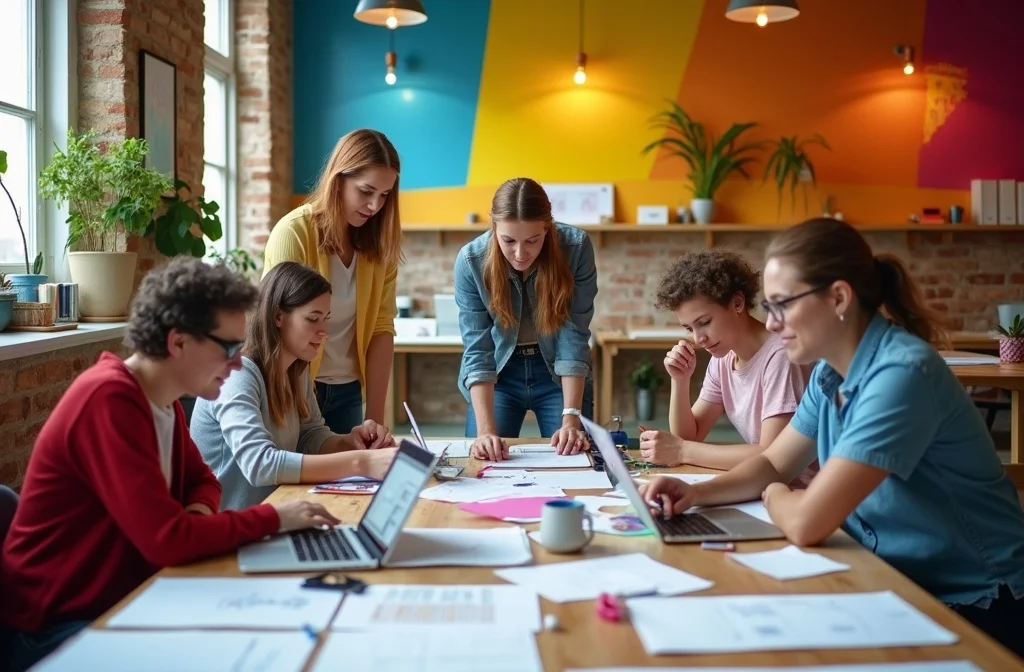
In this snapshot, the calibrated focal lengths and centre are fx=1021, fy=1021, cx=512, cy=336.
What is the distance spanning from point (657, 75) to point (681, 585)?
5.61 meters

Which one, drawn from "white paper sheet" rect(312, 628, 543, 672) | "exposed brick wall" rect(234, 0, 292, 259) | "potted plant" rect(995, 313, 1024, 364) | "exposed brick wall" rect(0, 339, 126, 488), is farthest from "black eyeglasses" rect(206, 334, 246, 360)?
"exposed brick wall" rect(234, 0, 292, 259)

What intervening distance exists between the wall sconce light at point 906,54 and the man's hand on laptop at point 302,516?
5.90 metres

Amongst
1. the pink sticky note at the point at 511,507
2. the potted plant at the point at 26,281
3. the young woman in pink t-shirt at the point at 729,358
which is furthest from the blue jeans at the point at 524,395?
the potted plant at the point at 26,281

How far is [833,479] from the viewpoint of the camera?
68.8 inches

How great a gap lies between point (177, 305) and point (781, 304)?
109 cm

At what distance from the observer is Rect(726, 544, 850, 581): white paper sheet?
164cm

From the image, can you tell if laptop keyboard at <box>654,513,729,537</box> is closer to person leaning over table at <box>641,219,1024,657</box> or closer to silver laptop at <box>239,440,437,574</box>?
person leaning over table at <box>641,219,1024,657</box>

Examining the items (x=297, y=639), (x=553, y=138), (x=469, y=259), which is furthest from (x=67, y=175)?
(x=553, y=138)

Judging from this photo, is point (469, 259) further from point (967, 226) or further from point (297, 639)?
point (967, 226)

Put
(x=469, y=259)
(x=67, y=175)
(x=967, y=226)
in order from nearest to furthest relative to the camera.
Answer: (x=469, y=259) → (x=67, y=175) → (x=967, y=226)

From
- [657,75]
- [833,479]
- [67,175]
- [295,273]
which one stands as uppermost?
[657,75]

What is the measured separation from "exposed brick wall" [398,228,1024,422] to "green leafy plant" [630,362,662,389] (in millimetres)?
222

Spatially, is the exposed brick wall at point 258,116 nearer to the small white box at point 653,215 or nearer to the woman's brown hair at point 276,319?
the small white box at point 653,215

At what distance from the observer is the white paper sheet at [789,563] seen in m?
1.64
